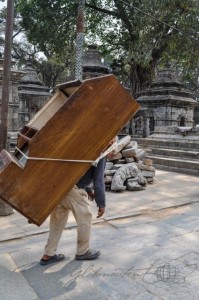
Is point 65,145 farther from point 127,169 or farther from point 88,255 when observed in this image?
point 127,169

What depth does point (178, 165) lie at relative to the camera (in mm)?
11273

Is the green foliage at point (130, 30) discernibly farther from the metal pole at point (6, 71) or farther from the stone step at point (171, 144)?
the metal pole at point (6, 71)

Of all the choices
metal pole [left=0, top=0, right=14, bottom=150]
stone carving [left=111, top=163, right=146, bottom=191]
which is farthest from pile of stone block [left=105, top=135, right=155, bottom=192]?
metal pole [left=0, top=0, right=14, bottom=150]

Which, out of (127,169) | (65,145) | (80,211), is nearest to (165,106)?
(127,169)

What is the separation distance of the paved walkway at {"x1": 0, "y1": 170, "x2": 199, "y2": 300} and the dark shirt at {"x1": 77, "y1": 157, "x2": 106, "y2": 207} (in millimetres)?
736

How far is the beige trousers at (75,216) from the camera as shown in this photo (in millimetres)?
3611

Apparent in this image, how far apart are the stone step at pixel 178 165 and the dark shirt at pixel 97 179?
7.53 m

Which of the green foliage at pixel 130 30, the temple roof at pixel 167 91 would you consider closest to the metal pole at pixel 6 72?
the green foliage at pixel 130 30

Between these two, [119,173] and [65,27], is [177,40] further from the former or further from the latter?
[119,173]

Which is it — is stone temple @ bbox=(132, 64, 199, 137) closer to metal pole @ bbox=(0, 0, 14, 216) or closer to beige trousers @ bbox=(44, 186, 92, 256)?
metal pole @ bbox=(0, 0, 14, 216)

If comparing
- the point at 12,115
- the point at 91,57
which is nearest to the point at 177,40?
the point at 91,57

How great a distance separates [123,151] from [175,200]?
2138mm

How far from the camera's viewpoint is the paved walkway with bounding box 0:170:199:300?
122 inches

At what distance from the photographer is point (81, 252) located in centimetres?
376
